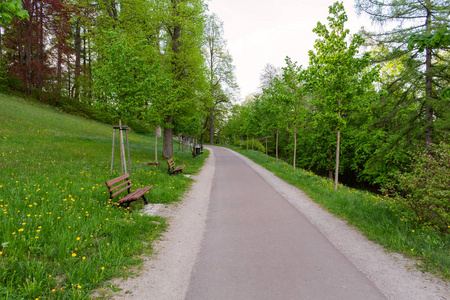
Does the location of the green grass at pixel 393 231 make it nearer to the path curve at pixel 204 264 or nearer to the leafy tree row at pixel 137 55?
the path curve at pixel 204 264

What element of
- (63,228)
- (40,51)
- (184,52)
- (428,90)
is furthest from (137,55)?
(40,51)

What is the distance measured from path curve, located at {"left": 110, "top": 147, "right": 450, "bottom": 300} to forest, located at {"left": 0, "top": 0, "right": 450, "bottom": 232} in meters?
1.55

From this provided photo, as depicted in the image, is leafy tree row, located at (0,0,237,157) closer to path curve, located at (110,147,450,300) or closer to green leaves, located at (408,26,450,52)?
path curve, located at (110,147,450,300)

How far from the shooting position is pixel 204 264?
150 inches

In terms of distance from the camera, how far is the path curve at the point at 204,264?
123 inches

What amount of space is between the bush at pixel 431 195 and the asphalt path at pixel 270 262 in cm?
206

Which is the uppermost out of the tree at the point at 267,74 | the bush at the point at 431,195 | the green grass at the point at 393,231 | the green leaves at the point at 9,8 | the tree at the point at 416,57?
the tree at the point at 267,74

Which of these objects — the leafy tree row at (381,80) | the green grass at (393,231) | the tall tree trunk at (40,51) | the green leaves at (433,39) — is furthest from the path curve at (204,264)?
the tall tree trunk at (40,51)

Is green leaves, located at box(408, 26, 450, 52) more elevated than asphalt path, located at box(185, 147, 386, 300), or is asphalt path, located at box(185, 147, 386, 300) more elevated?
green leaves, located at box(408, 26, 450, 52)

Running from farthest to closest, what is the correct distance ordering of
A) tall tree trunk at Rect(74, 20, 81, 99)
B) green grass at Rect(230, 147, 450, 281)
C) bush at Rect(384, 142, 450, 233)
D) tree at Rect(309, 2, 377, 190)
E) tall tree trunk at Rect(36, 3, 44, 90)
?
tall tree trunk at Rect(74, 20, 81, 99), tall tree trunk at Rect(36, 3, 44, 90), tree at Rect(309, 2, 377, 190), bush at Rect(384, 142, 450, 233), green grass at Rect(230, 147, 450, 281)

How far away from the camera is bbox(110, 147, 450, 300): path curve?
312 cm

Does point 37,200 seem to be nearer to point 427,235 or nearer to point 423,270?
point 423,270

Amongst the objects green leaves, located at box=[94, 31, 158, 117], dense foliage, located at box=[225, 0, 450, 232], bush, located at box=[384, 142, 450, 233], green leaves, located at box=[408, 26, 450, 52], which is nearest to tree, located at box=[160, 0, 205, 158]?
green leaves, located at box=[94, 31, 158, 117]

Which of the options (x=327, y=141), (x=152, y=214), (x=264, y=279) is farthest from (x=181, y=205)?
(x=327, y=141)
